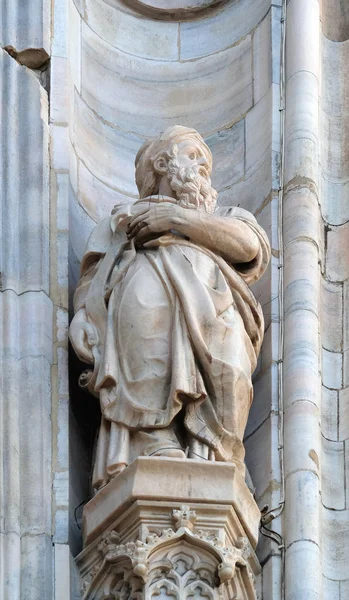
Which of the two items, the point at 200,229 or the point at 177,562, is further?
the point at 200,229

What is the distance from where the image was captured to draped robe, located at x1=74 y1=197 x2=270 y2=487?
9992 mm

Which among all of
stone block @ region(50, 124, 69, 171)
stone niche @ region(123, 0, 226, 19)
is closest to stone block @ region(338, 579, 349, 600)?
stone block @ region(50, 124, 69, 171)

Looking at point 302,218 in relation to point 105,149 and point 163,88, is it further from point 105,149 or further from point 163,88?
point 163,88

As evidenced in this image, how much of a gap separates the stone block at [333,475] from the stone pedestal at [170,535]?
0.58 meters

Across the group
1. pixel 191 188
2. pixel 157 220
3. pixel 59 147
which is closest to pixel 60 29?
pixel 59 147

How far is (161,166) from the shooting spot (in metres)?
Result: 10.6

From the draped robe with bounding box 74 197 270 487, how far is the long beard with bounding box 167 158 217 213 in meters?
0.16

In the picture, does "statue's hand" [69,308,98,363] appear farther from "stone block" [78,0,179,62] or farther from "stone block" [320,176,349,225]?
"stone block" [78,0,179,62]

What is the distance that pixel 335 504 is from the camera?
413 inches

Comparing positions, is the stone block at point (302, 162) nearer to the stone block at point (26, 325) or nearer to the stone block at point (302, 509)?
the stone block at point (26, 325)

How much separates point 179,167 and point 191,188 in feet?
0.39

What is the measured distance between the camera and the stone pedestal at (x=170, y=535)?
971 centimetres

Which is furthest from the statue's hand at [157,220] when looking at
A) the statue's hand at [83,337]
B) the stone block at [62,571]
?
the stone block at [62,571]

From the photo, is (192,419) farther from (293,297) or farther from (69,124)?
(69,124)
